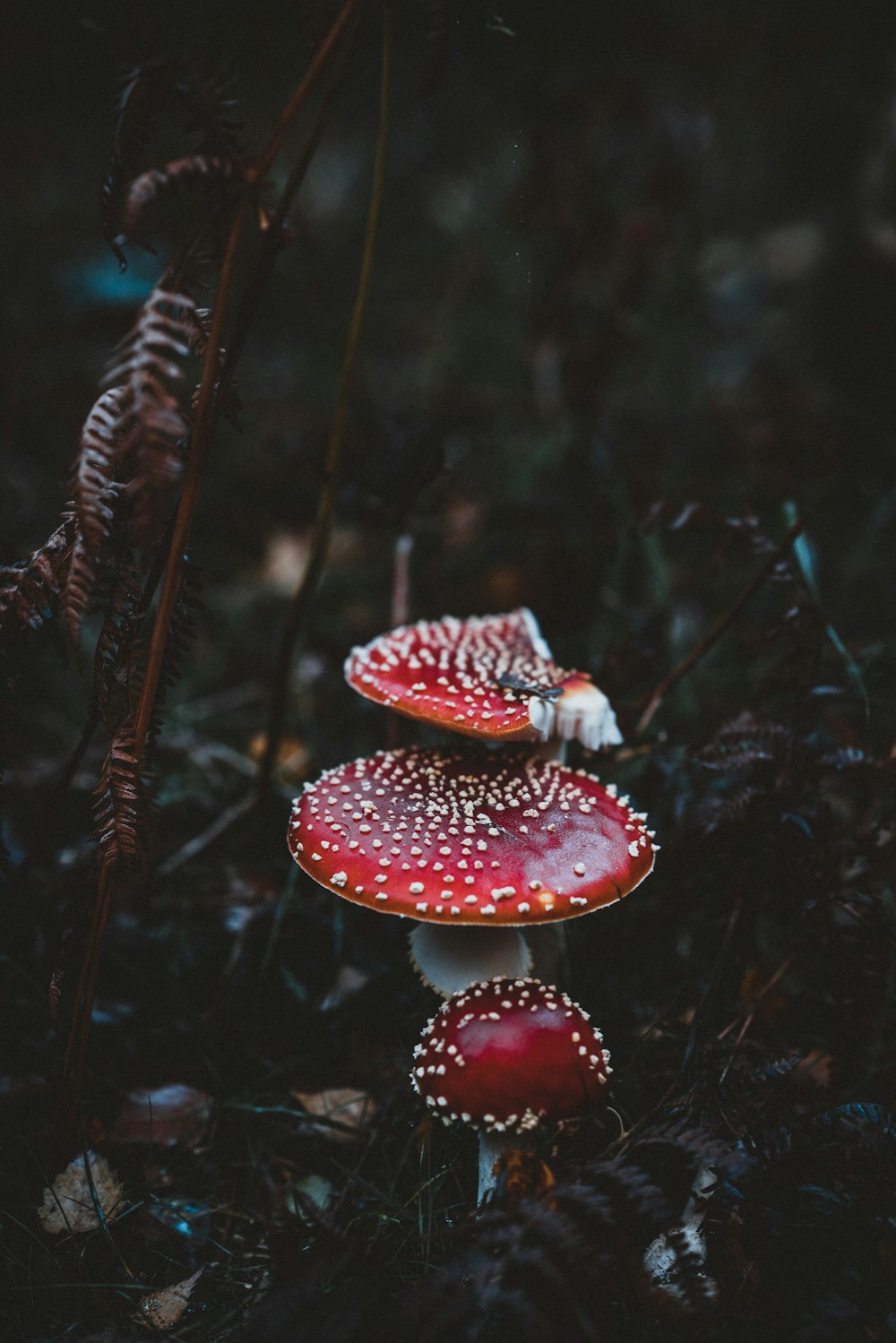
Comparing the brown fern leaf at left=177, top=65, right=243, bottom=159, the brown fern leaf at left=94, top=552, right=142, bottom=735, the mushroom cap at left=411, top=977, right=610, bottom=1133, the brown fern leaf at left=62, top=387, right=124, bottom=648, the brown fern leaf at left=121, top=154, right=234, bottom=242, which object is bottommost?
the mushroom cap at left=411, top=977, right=610, bottom=1133

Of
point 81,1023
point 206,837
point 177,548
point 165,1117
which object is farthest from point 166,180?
point 165,1117

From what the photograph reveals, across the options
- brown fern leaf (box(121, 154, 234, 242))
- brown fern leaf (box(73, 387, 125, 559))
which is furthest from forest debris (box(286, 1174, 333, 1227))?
brown fern leaf (box(121, 154, 234, 242))

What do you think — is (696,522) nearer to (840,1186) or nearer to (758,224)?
(840,1186)

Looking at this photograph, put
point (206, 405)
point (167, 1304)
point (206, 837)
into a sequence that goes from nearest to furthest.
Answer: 1. point (206, 405)
2. point (167, 1304)
3. point (206, 837)

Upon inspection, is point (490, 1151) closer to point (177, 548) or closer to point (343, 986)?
point (343, 986)

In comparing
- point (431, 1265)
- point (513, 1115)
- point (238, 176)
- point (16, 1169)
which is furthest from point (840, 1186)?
point (238, 176)

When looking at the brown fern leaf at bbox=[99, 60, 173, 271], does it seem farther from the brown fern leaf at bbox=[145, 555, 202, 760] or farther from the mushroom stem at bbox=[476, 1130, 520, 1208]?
the mushroom stem at bbox=[476, 1130, 520, 1208]

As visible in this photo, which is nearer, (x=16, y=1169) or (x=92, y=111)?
(x=16, y=1169)
